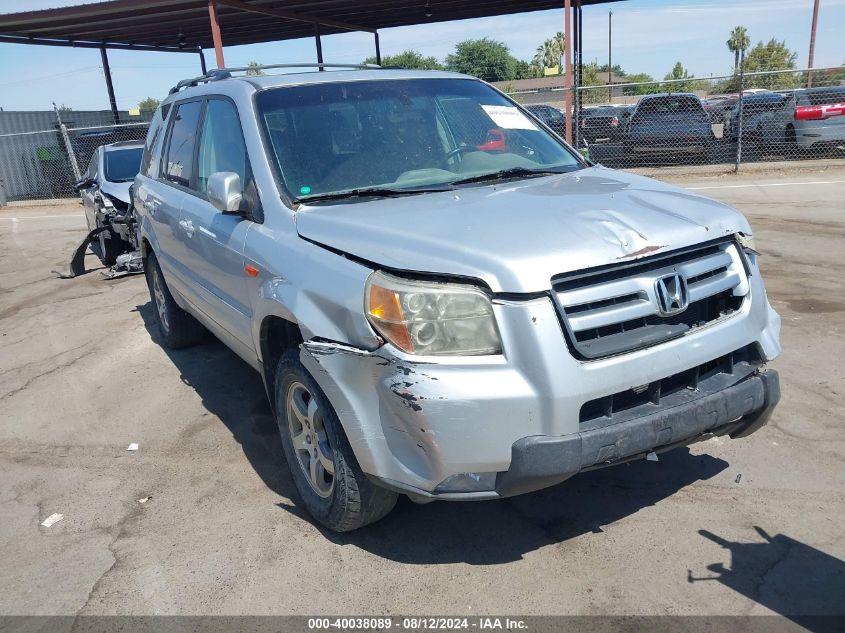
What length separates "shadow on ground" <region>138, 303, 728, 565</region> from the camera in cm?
320

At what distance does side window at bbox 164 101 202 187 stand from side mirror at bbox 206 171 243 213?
1228 millimetres

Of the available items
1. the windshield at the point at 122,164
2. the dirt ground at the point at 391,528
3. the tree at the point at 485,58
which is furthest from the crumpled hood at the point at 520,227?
the tree at the point at 485,58

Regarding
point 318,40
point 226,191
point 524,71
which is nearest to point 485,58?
point 524,71

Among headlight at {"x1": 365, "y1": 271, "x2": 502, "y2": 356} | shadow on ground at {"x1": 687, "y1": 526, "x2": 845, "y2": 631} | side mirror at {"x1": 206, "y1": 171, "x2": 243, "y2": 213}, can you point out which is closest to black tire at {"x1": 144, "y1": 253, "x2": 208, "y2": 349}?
side mirror at {"x1": 206, "y1": 171, "x2": 243, "y2": 213}

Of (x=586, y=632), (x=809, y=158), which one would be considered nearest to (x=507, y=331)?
(x=586, y=632)

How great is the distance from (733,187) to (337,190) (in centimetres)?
1155

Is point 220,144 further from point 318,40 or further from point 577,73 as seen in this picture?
point 318,40

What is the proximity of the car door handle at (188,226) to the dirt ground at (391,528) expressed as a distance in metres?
1.22

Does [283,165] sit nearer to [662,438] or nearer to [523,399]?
[523,399]

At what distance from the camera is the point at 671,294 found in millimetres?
2801

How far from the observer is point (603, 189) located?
3.40m

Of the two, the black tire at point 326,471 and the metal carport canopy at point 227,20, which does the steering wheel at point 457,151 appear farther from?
the metal carport canopy at point 227,20

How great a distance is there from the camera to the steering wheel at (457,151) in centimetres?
389

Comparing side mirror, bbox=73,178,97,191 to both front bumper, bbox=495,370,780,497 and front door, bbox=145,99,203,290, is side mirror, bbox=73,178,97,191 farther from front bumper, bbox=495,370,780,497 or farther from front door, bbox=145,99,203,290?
front bumper, bbox=495,370,780,497
